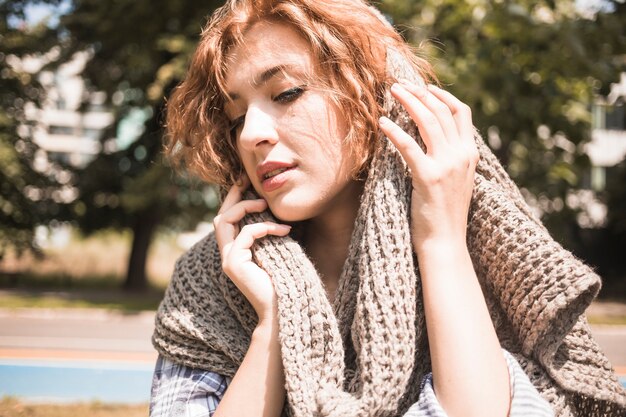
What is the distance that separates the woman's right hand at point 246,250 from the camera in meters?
1.46

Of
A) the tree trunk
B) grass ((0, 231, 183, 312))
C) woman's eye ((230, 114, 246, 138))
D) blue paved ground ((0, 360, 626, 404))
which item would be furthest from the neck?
the tree trunk

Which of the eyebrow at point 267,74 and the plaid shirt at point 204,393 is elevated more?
the eyebrow at point 267,74

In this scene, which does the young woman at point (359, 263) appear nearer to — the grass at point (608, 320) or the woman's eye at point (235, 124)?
the woman's eye at point (235, 124)

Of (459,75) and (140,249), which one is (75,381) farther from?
(140,249)

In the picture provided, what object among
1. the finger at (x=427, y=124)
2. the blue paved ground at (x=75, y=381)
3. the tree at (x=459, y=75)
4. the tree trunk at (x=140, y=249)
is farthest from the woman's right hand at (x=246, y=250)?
the tree trunk at (x=140, y=249)

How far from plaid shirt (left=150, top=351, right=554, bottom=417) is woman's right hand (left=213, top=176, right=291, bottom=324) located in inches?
10.4

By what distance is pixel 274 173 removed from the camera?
155 centimetres

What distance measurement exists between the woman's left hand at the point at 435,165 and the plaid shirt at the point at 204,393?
1.09ft

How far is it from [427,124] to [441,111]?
6 centimetres

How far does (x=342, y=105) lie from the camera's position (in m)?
1.51

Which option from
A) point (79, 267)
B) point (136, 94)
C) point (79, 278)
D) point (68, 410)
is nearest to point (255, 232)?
point (68, 410)

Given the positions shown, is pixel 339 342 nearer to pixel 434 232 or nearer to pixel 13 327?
pixel 434 232

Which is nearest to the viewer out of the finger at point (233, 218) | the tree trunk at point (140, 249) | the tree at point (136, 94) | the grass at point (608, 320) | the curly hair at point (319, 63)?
the curly hair at point (319, 63)

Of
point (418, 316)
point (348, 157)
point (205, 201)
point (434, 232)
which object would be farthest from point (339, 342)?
point (205, 201)
